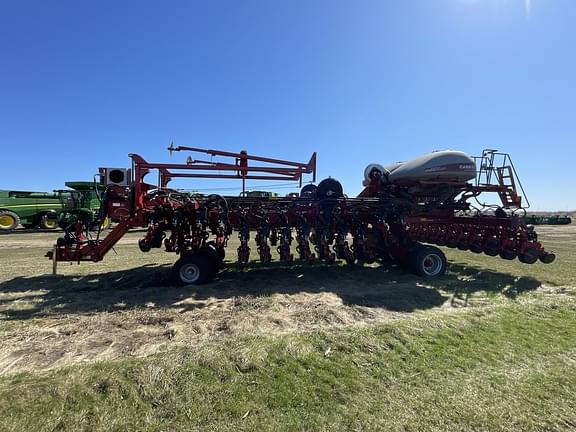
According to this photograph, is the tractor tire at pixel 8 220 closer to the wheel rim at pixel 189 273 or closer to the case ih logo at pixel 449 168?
the wheel rim at pixel 189 273

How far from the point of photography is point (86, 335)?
4617 millimetres

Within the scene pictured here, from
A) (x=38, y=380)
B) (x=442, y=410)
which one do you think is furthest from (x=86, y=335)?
(x=442, y=410)

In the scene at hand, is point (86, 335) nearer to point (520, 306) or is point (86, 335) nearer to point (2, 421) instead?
point (2, 421)

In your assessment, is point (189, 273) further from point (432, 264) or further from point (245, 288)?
point (432, 264)

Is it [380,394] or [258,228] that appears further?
[258,228]

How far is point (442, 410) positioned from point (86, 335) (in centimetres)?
447

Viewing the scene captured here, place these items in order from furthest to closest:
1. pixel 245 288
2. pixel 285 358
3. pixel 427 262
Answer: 1. pixel 427 262
2. pixel 245 288
3. pixel 285 358

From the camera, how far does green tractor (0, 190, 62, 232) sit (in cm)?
2264

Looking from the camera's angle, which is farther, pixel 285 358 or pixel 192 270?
pixel 192 270

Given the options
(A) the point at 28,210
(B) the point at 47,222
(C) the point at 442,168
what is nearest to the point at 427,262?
(C) the point at 442,168

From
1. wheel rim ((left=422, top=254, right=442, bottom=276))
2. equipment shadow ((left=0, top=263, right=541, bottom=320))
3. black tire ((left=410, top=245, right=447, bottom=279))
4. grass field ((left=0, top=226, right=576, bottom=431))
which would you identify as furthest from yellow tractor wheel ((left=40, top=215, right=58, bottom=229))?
wheel rim ((left=422, top=254, right=442, bottom=276))

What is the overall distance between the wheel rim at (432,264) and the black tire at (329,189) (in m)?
2.95

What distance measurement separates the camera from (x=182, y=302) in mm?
6320

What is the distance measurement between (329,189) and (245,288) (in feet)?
12.7
